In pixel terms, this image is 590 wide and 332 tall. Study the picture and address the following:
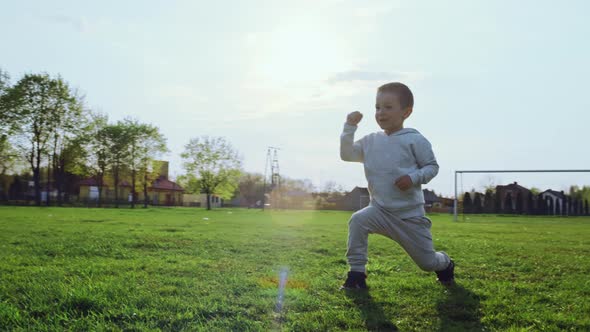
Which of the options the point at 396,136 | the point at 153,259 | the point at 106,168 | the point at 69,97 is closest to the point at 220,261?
the point at 153,259

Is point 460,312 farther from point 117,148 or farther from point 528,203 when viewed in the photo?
point 117,148

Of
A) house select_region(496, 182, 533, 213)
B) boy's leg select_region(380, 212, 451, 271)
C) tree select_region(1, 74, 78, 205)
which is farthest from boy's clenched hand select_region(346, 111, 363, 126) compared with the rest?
tree select_region(1, 74, 78, 205)

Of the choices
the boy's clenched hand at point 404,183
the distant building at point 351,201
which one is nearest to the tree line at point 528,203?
the boy's clenched hand at point 404,183

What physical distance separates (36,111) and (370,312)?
4830 centimetres

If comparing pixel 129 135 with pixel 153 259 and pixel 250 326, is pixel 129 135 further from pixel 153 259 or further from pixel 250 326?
pixel 250 326

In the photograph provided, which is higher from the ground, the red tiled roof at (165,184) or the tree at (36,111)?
the tree at (36,111)

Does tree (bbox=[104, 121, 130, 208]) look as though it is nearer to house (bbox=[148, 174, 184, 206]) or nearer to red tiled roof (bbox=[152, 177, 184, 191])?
house (bbox=[148, 174, 184, 206])

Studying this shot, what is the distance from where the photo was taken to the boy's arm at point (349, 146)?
171 inches

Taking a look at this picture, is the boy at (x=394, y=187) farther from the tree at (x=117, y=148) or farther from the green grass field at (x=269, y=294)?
the tree at (x=117, y=148)

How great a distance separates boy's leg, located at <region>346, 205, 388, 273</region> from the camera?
414 centimetres

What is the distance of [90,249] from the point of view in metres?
6.77

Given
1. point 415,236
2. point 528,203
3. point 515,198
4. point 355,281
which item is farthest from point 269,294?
point 528,203

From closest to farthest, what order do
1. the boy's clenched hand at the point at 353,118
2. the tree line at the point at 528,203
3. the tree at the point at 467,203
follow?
the boy's clenched hand at the point at 353,118
the tree line at the point at 528,203
the tree at the point at 467,203

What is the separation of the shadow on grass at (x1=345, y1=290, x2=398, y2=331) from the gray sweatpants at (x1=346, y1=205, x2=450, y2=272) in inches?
13.9
